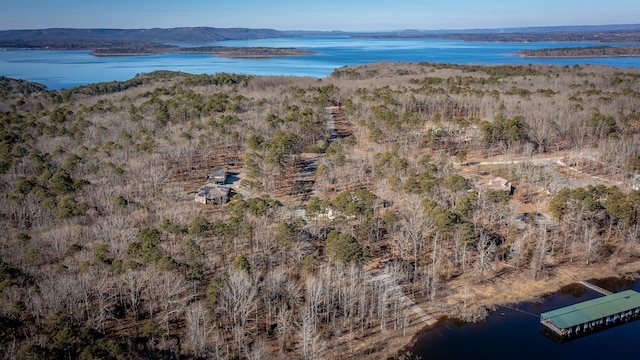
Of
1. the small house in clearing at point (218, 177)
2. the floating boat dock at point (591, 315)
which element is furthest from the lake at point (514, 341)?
the small house in clearing at point (218, 177)

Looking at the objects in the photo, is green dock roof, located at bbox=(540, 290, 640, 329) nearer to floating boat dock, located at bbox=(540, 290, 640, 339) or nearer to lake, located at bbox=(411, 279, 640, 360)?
floating boat dock, located at bbox=(540, 290, 640, 339)

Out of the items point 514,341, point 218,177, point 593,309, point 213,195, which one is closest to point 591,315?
point 593,309

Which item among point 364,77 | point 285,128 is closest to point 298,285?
point 285,128

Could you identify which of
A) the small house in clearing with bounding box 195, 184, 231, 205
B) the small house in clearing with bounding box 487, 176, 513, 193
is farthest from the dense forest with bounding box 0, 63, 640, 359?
the small house in clearing with bounding box 195, 184, 231, 205

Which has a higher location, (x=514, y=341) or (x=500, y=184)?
(x=500, y=184)

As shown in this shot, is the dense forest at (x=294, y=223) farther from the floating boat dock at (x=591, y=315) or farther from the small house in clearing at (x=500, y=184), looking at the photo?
the floating boat dock at (x=591, y=315)

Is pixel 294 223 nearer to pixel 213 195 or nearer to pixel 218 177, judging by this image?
pixel 213 195
